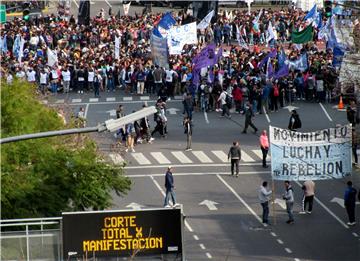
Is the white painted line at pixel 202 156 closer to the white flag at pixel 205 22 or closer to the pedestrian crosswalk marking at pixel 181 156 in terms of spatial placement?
the pedestrian crosswalk marking at pixel 181 156

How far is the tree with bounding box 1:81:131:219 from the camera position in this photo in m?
37.0

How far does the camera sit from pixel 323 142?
43.0 metres

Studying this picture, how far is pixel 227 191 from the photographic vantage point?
46.5 metres

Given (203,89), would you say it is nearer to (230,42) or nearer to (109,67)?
(109,67)

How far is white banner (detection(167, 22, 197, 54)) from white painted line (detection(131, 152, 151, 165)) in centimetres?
1241

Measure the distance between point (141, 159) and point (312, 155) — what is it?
9.92 m

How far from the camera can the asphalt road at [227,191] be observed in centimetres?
3950

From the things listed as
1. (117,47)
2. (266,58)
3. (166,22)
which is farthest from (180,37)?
(117,47)

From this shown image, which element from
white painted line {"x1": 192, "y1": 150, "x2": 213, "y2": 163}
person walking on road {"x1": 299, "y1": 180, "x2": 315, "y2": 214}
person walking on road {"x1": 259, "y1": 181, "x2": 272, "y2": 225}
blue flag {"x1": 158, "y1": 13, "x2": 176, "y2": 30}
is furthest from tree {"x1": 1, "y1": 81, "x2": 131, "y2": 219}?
blue flag {"x1": 158, "y1": 13, "x2": 176, "y2": 30}

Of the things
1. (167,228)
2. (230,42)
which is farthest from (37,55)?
(167,228)

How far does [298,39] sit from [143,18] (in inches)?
664

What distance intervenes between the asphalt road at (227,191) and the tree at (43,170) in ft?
9.31

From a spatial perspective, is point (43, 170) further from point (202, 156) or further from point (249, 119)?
point (249, 119)

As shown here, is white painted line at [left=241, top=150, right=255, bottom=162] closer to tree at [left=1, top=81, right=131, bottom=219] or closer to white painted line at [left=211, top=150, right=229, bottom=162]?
white painted line at [left=211, top=150, right=229, bottom=162]
